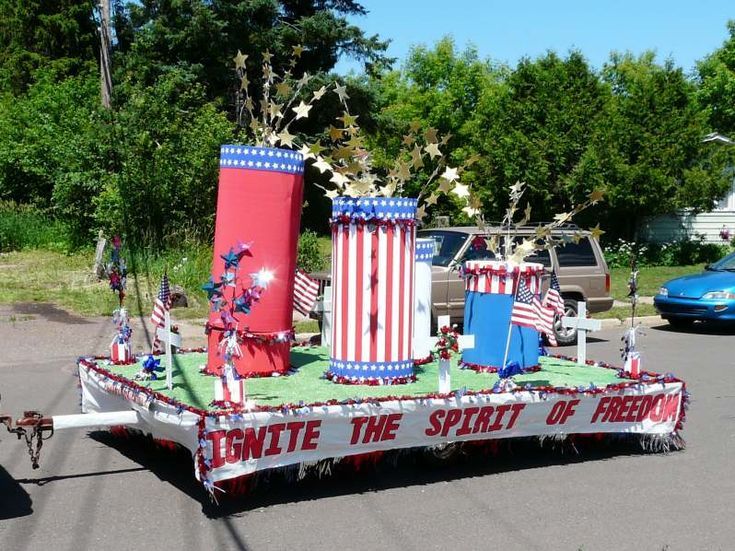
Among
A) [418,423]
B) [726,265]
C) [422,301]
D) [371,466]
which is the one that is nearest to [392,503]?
[371,466]

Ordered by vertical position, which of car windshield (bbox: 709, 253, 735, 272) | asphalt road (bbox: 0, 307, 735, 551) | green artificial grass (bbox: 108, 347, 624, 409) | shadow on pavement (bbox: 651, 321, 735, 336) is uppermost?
car windshield (bbox: 709, 253, 735, 272)

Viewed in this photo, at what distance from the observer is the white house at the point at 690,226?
2809cm

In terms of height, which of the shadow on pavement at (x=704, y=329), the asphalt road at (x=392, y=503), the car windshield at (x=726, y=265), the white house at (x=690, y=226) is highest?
the white house at (x=690, y=226)

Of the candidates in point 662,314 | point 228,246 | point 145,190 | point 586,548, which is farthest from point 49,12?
point 586,548

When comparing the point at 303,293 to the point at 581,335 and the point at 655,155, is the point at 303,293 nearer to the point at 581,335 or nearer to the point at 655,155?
the point at 581,335

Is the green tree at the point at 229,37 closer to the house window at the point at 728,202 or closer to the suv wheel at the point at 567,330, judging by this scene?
the house window at the point at 728,202

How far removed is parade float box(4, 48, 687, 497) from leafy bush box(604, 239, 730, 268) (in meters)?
18.3

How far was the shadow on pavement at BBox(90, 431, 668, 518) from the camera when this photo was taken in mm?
6078

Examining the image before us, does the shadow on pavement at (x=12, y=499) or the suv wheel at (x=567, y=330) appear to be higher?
the suv wheel at (x=567, y=330)

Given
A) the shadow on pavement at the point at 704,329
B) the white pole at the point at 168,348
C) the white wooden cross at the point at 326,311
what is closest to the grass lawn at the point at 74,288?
the white wooden cross at the point at 326,311

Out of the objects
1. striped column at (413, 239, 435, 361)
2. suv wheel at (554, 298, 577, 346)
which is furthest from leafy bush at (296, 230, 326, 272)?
striped column at (413, 239, 435, 361)

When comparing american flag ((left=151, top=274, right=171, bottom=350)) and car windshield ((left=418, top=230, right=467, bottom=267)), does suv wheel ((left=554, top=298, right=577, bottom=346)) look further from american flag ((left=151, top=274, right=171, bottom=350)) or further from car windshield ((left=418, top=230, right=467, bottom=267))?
american flag ((left=151, top=274, right=171, bottom=350))

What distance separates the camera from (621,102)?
85.9 feet

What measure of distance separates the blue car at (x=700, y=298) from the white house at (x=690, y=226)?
1231 cm
